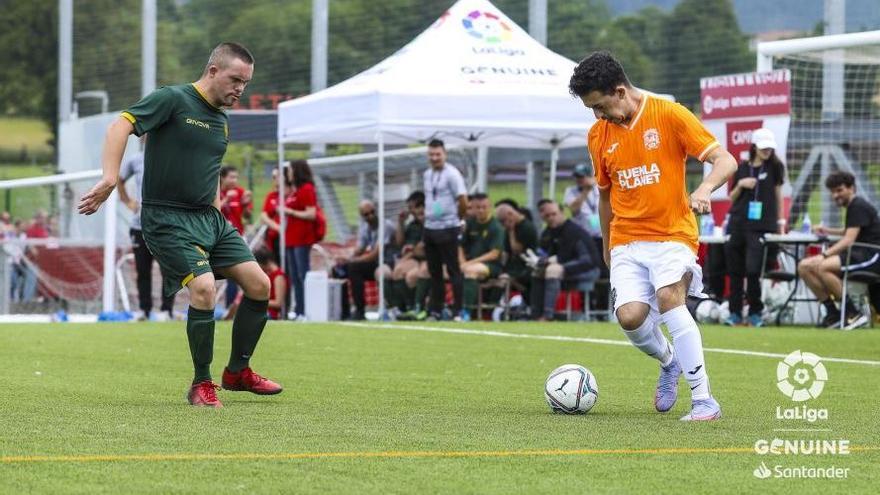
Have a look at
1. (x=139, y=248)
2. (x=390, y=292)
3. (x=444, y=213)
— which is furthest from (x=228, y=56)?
(x=390, y=292)

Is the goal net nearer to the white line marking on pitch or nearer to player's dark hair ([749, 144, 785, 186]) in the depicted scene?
player's dark hair ([749, 144, 785, 186])

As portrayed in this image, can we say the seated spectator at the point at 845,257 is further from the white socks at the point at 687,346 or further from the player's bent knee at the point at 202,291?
the player's bent knee at the point at 202,291

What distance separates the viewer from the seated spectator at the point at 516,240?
64.4 ft

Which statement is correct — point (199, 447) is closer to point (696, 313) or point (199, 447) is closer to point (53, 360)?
point (53, 360)

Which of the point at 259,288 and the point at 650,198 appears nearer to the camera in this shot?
the point at 650,198

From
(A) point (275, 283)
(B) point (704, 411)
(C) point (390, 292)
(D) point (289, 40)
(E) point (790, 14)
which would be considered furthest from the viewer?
(D) point (289, 40)

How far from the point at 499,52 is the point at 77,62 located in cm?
3353

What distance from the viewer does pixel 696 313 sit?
1873 cm

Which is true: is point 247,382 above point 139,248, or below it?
below

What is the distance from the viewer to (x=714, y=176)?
25.3 feet

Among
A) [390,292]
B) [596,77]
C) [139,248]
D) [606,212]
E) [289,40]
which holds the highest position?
[289,40]

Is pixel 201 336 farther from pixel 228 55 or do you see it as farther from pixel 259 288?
pixel 228 55

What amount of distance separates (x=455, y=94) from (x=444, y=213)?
1419mm

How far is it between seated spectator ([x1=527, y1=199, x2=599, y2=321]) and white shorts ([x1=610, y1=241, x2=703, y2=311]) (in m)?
10.8
